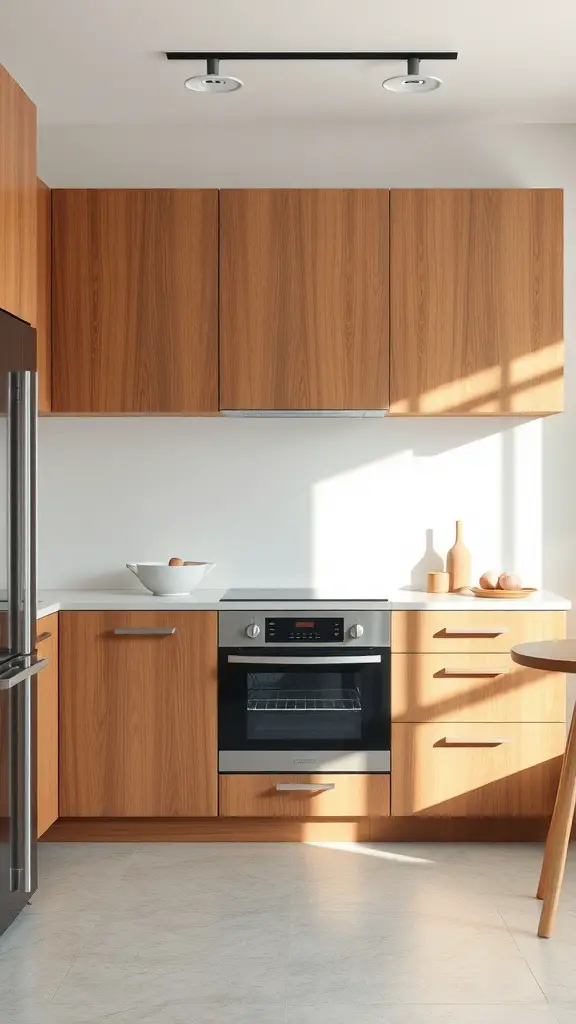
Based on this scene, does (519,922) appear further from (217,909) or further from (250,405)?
(250,405)

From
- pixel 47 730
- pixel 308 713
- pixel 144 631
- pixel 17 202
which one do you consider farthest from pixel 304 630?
pixel 17 202

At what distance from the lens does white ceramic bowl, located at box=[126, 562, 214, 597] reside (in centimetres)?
381

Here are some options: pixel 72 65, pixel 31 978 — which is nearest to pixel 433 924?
pixel 31 978

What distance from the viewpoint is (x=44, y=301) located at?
12.3ft

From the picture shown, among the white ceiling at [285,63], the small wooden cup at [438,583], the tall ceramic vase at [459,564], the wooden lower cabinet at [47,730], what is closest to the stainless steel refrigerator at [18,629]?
the wooden lower cabinet at [47,730]

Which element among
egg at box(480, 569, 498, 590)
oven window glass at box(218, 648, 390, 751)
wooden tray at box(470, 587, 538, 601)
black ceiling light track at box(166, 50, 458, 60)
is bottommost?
oven window glass at box(218, 648, 390, 751)

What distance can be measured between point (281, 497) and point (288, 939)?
1831mm

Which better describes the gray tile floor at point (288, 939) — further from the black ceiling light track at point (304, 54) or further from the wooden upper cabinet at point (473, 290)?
the black ceiling light track at point (304, 54)

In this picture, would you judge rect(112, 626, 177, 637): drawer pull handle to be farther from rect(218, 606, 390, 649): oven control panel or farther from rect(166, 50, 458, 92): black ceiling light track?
rect(166, 50, 458, 92): black ceiling light track

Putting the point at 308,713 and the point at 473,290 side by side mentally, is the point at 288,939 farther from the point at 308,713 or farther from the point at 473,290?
the point at 473,290

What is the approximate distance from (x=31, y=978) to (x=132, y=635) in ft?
4.15

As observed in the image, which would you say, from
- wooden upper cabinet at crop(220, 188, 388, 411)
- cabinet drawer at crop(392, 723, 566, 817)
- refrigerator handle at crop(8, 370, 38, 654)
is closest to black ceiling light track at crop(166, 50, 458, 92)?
wooden upper cabinet at crop(220, 188, 388, 411)

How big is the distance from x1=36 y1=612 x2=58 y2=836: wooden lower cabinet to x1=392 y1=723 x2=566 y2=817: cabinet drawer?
1227 mm

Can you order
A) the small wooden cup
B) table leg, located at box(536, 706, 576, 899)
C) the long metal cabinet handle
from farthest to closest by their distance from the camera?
the small wooden cup
table leg, located at box(536, 706, 576, 899)
the long metal cabinet handle
